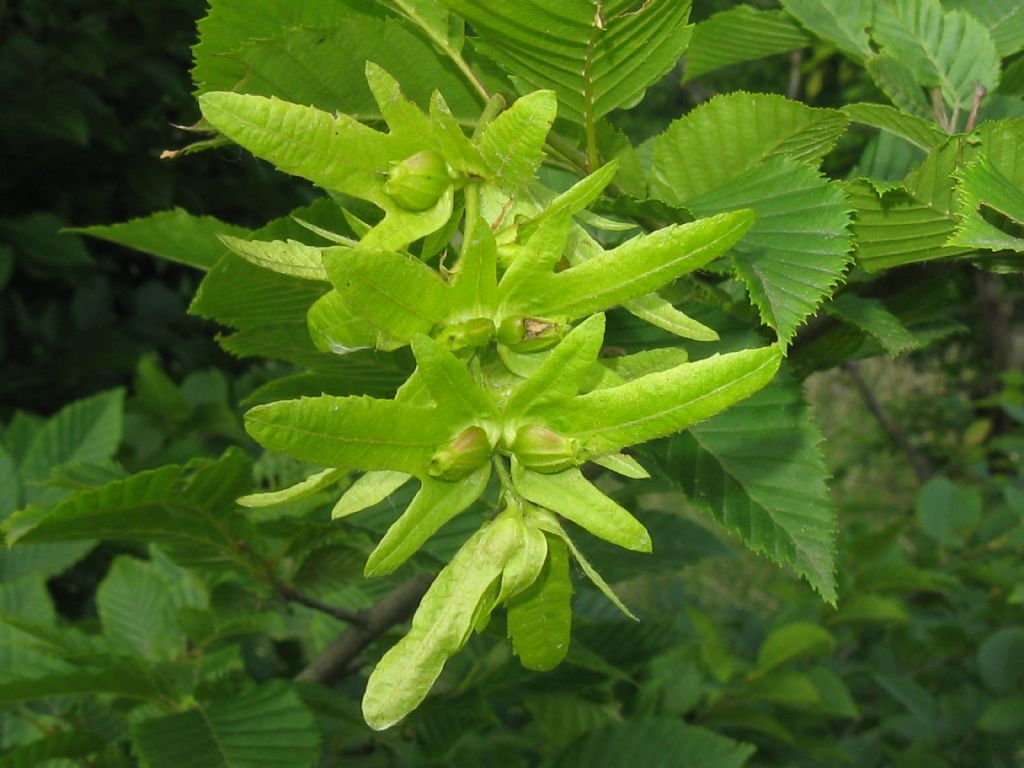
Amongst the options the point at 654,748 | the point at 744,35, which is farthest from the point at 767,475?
the point at 654,748

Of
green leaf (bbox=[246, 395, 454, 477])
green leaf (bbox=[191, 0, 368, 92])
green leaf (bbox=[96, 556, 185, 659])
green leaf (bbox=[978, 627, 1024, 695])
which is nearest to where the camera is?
green leaf (bbox=[246, 395, 454, 477])

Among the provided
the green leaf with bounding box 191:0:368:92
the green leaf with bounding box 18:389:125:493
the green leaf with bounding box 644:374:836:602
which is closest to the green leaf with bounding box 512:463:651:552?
the green leaf with bounding box 644:374:836:602

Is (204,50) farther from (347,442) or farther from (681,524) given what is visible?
(681,524)

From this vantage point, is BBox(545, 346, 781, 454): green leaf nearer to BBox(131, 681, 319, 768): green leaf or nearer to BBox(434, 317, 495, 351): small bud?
BBox(434, 317, 495, 351): small bud

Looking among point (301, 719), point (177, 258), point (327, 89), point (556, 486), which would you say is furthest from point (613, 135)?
point (301, 719)

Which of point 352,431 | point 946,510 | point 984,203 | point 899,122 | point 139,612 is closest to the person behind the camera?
point 352,431

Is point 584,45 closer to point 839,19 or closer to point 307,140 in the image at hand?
point 307,140

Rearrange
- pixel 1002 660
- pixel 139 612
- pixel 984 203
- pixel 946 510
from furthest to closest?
pixel 946 510 → pixel 1002 660 → pixel 139 612 → pixel 984 203
